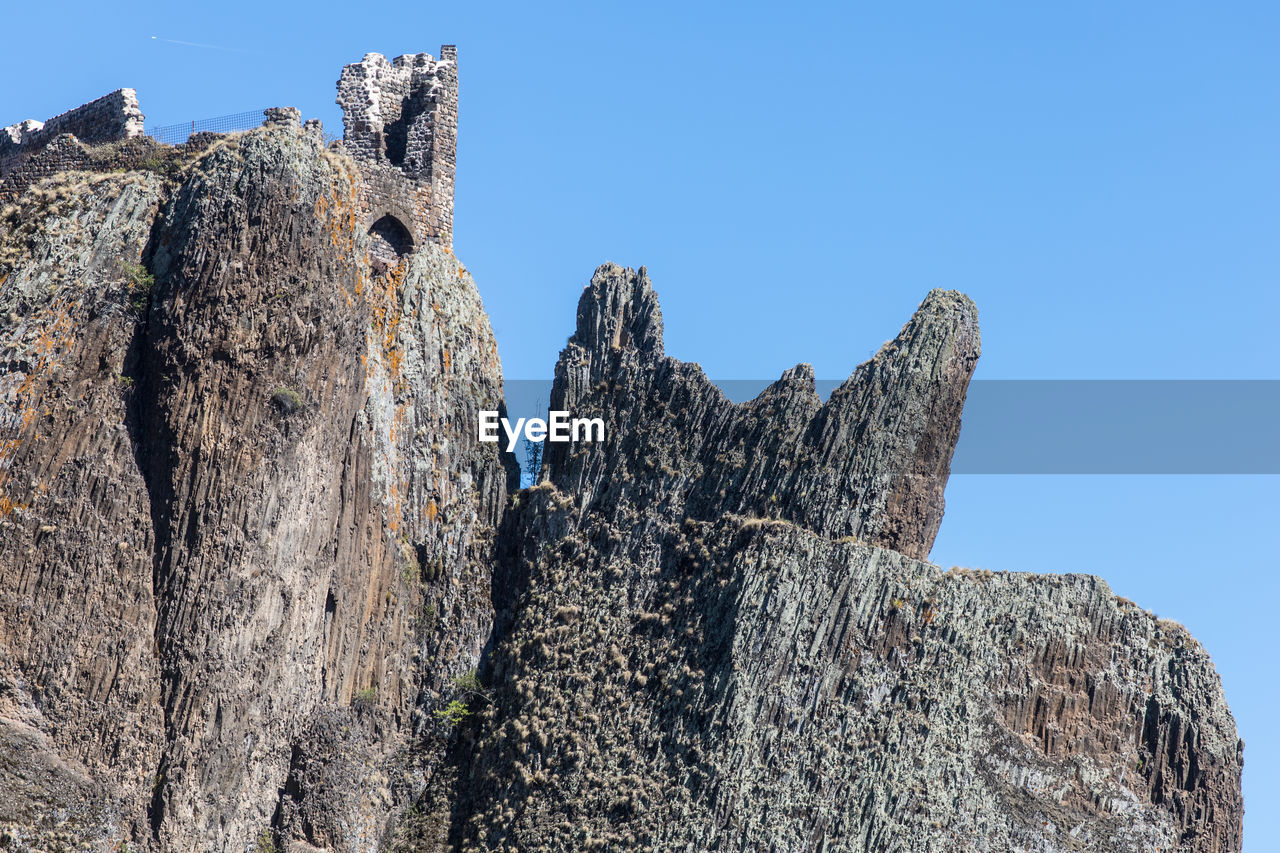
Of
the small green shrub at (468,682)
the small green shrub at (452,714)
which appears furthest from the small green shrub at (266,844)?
the small green shrub at (468,682)

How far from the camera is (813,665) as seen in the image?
66.5m

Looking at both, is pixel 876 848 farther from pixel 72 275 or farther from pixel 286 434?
pixel 72 275

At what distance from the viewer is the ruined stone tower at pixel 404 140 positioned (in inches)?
2918

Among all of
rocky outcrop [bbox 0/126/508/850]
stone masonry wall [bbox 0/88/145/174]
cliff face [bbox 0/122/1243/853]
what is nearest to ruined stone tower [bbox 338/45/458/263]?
cliff face [bbox 0/122/1243/853]

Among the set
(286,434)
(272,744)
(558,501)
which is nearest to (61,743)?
(272,744)

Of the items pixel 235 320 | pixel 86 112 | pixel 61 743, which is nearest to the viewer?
pixel 61 743

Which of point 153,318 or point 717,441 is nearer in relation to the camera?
point 153,318

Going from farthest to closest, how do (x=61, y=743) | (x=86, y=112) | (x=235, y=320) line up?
(x=86, y=112) < (x=235, y=320) < (x=61, y=743)

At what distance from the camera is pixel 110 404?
206ft

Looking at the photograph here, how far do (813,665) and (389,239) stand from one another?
870 inches

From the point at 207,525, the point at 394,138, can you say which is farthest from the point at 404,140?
the point at 207,525

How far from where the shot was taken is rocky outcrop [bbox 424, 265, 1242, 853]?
64938 millimetres

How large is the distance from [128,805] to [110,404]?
39.9 ft

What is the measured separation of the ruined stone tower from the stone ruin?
4cm
